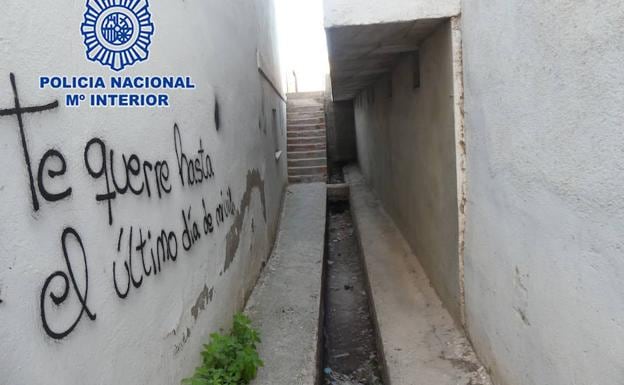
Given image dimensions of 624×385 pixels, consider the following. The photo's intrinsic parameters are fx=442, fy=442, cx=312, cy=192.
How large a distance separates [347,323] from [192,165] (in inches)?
141

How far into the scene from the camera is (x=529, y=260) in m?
2.58

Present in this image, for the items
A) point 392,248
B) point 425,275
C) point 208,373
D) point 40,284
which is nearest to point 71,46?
point 40,284

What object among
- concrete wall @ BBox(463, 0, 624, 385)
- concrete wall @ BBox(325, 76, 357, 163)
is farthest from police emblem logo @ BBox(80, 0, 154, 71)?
concrete wall @ BBox(325, 76, 357, 163)

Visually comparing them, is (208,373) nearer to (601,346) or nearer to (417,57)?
(601,346)

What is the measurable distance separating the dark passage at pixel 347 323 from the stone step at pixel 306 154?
12.2ft

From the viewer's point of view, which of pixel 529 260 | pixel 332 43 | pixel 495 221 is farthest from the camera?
pixel 332 43

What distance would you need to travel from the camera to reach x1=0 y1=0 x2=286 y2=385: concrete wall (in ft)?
5.17

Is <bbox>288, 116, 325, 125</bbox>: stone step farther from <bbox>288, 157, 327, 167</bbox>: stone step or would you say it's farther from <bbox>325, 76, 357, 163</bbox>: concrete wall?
<bbox>288, 157, 327, 167</bbox>: stone step

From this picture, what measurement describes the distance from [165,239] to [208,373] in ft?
3.49

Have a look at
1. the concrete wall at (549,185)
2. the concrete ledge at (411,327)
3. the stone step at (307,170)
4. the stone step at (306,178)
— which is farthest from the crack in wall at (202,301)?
the stone step at (307,170)

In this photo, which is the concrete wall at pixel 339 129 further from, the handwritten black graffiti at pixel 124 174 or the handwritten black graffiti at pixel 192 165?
the handwritten black graffiti at pixel 124 174

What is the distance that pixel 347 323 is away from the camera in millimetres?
5969

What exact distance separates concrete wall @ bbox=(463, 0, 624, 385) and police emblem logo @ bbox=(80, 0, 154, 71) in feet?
7.16

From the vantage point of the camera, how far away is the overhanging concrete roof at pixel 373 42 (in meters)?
3.99
